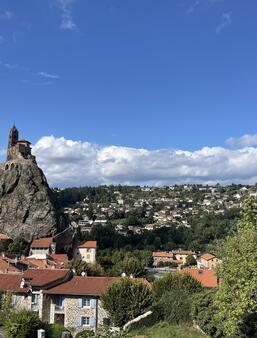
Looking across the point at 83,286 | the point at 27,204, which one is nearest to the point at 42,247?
the point at 27,204

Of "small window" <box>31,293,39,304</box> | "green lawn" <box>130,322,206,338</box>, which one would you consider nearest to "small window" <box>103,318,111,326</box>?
"small window" <box>31,293,39,304</box>

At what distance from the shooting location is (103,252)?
11419 centimetres

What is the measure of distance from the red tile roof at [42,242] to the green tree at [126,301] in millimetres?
67319

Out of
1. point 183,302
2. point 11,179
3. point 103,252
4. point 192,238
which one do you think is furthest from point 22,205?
point 183,302

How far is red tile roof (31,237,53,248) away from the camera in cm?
10094

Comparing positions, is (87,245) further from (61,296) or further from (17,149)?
(61,296)

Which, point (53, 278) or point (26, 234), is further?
point (26, 234)

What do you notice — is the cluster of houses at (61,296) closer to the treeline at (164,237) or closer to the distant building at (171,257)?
the distant building at (171,257)

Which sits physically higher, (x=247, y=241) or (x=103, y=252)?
(x=247, y=241)

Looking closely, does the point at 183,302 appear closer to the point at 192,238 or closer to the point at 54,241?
the point at 54,241

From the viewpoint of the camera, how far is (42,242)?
103062 mm

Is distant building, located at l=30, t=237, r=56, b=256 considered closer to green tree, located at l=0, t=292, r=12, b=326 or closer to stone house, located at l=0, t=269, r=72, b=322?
stone house, located at l=0, t=269, r=72, b=322

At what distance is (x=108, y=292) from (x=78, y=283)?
5.62 metres

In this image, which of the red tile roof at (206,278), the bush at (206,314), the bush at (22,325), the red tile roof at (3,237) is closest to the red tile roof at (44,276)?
the bush at (22,325)
